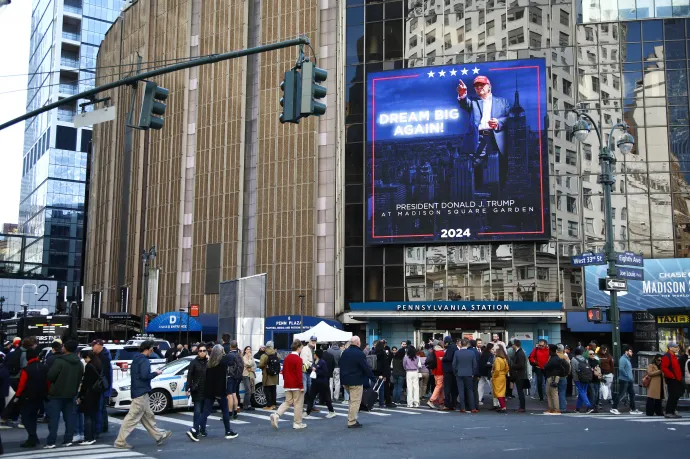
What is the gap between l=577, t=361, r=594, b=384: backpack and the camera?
811 inches

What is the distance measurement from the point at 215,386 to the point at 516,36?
36.5 metres

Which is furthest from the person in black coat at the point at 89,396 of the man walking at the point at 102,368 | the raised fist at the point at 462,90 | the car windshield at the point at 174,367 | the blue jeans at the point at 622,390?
the raised fist at the point at 462,90

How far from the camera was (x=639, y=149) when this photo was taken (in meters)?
44.1

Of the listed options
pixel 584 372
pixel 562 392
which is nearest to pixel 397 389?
pixel 562 392

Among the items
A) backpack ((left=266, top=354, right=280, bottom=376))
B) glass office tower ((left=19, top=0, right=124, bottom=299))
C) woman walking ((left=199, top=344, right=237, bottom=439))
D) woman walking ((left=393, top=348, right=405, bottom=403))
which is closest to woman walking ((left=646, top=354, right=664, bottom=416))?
woman walking ((left=393, top=348, right=405, bottom=403))

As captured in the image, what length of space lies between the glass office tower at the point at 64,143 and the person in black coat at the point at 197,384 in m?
102

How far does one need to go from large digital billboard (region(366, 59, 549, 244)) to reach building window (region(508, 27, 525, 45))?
1.84 meters

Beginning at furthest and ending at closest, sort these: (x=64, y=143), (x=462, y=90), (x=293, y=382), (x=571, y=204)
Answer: (x=64, y=143) → (x=462, y=90) → (x=571, y=204) → (x=293, y=382)

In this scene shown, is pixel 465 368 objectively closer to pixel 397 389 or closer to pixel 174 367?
pixel 397 389

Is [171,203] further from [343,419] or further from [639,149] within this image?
[343,419]

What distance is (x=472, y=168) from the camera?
4406 cm

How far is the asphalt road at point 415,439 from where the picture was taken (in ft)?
41.2

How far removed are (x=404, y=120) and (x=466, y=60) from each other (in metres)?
5.19

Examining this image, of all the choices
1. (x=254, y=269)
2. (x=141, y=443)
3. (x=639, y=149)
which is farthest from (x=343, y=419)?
(x=254, y=269)
